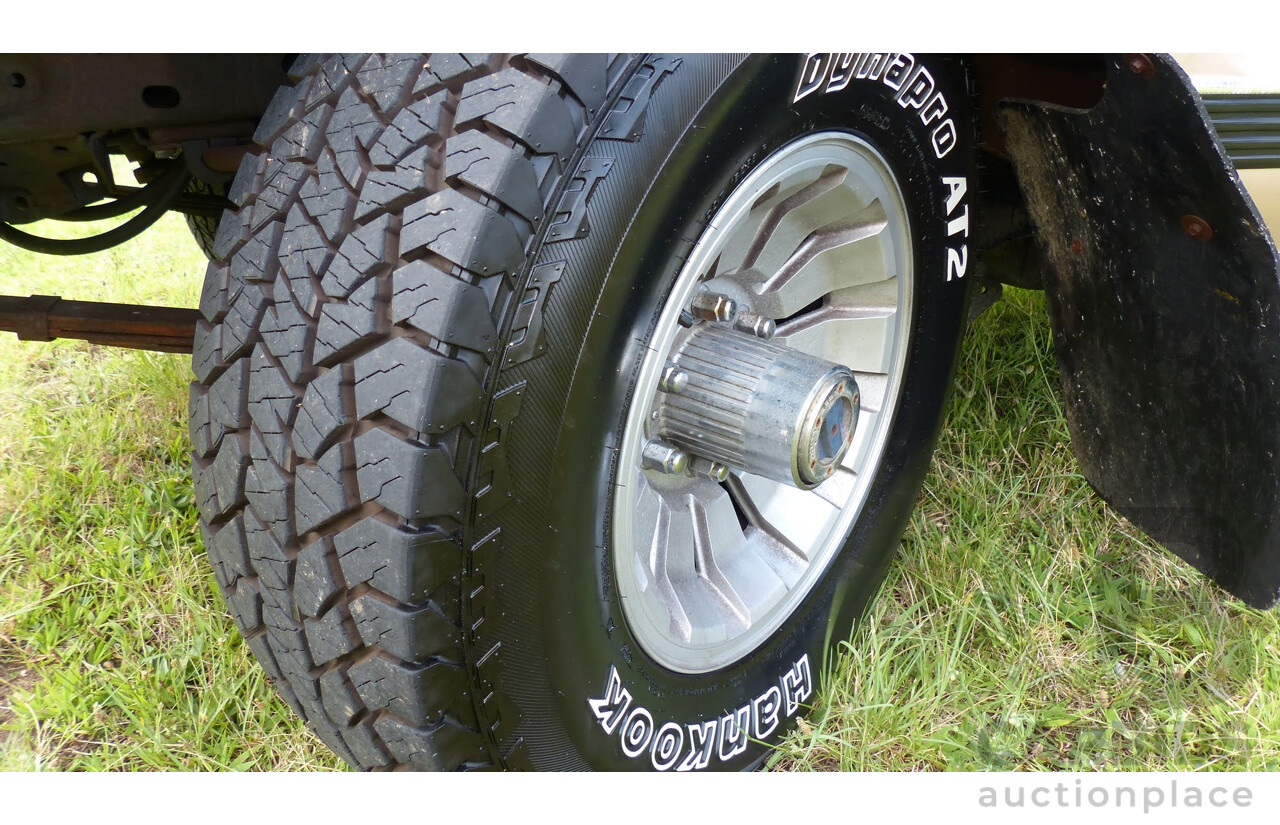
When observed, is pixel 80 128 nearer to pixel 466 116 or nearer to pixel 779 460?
pixel 466 116

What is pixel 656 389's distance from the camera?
4.54ft

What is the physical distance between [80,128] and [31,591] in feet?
3.44

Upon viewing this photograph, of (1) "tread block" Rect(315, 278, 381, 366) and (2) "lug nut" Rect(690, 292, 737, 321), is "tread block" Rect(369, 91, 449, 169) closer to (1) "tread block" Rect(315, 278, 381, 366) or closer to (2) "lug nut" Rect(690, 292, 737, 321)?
(1) "tread block" Rect(315, 278, 381, 366)

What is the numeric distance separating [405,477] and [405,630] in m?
0.19

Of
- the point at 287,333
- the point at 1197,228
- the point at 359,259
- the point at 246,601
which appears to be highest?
the point at 1197,228

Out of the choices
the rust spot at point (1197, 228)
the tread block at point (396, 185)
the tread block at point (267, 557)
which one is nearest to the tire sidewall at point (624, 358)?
the tread block at point (396, 185)

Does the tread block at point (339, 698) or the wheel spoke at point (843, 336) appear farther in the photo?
the wheel spoke at point (843, 336)

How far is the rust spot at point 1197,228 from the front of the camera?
1.45 meters

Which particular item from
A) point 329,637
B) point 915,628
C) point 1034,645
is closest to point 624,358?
point 329,637

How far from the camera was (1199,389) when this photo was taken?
1604 mm

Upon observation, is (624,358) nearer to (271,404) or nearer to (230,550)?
(271,404)

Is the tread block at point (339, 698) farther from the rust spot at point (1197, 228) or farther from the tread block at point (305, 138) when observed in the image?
the rust spot at point (1197, 228)

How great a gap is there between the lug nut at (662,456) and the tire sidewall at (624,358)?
0.74 ft

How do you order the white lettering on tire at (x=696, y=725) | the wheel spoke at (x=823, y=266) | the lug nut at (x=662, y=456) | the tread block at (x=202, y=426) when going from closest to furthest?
the tread block at (x=202, y=426) < the white lettering on tire at (x=696, y=725) < the lug nut at (x=662, y=456) < the wheel spoke at (x=823, y=266)
